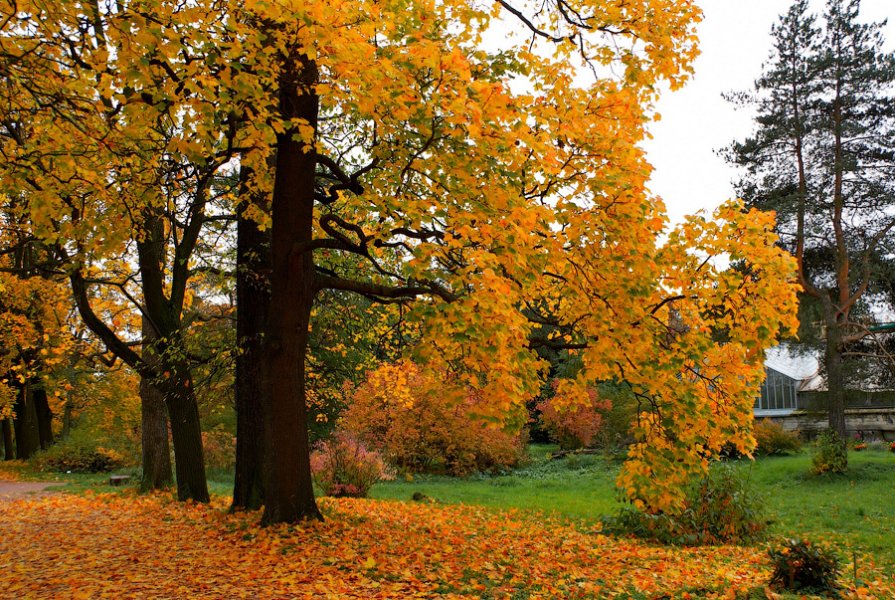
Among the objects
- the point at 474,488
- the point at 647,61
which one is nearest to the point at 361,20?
the point at 647,61

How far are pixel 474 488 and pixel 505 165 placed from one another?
13.5 metres

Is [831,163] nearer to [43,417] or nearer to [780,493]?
[780,493]

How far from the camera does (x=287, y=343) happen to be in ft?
23.9

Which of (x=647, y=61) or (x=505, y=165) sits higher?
(x=647, y=61)

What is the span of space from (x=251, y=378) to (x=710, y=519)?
22.6 feet

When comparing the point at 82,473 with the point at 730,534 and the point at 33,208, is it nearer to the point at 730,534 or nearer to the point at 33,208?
the point at 33,208

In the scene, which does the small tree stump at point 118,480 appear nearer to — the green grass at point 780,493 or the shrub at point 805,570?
the green grass at point 780,493

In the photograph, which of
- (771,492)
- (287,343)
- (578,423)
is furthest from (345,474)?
(578,423)

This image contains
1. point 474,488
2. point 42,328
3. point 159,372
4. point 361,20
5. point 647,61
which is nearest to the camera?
point 361,20

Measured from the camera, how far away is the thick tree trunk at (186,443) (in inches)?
408

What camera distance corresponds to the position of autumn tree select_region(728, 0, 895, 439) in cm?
1817

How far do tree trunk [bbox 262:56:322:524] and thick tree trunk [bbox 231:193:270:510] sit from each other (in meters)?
1.45

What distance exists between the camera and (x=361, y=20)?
564 cm

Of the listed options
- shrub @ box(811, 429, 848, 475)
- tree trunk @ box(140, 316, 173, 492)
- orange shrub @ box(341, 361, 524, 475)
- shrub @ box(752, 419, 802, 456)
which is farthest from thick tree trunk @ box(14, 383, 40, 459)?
shrub @ box(752, 419, 802, 456)
